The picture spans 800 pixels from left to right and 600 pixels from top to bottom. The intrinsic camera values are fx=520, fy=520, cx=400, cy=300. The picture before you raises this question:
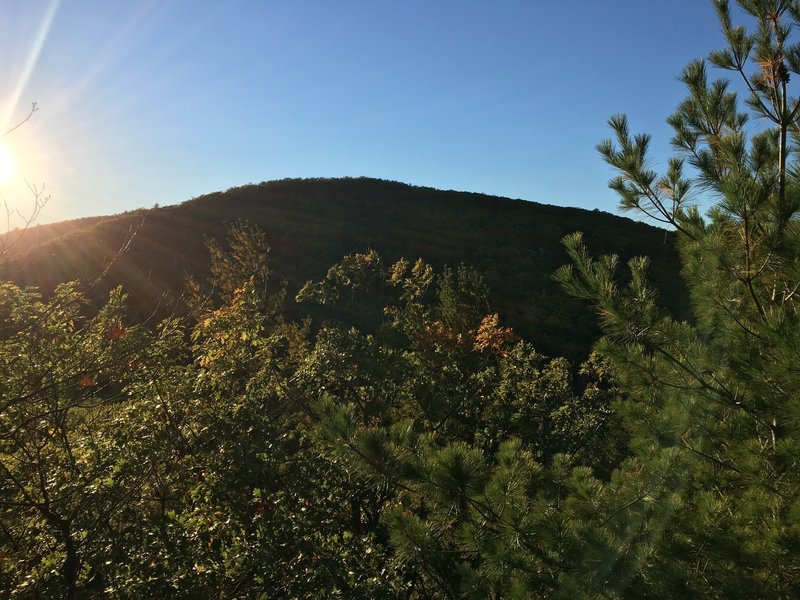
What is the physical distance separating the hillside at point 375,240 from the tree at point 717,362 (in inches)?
536

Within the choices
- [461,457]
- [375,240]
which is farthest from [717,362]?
[375,240]

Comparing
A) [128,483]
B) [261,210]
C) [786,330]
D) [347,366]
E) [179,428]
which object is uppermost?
[261,210]

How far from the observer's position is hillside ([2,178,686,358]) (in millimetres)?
20359

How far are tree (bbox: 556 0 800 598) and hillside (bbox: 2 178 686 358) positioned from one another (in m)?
13.6

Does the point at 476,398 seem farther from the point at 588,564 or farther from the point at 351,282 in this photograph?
the point at 588,564

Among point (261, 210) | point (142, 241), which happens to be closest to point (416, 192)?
point (261, 210)

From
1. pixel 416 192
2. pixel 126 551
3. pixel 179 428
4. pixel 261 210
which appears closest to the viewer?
pixel 126 551

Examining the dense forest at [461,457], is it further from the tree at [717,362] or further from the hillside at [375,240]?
the hillside at [375,240]

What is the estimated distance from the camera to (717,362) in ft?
11.4

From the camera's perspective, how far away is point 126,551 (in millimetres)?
3357

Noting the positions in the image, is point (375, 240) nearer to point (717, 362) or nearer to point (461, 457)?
point (717, 362)

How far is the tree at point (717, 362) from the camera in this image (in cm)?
294

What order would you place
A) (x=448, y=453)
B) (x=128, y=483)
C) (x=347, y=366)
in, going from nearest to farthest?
1. (x=448, y=453)
2. (x=128, y=483)
3. (x=347, y=366)

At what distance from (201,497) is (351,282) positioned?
17.1 ft
